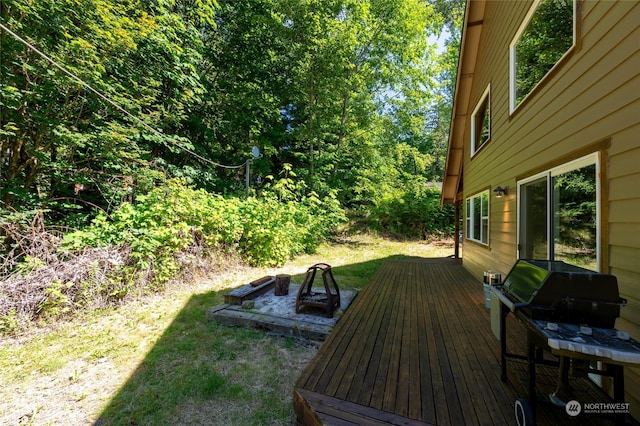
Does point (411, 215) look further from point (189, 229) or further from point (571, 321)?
point (571, 321)

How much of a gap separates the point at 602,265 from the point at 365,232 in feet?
38.1

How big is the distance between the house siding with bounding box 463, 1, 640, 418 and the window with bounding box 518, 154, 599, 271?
0.42 feet

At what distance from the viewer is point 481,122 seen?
20.2ft

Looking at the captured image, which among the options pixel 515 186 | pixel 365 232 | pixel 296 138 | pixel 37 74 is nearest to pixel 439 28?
pixel 296 138

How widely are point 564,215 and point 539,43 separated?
7.64ft

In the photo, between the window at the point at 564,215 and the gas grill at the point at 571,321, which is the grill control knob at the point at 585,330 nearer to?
the gas grill at the point at 571,321

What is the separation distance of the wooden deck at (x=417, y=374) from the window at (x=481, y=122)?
3792 mm

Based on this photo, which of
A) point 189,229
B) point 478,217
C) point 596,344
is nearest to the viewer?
point 596,344

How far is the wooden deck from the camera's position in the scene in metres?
1.73

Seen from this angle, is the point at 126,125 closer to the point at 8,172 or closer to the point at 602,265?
the point at 8,172

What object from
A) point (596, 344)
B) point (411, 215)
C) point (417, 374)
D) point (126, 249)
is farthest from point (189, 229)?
point (411, 215)

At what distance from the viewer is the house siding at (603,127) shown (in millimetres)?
1806

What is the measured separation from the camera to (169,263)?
4887mm

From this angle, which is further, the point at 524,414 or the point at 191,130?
the point at 191,130
